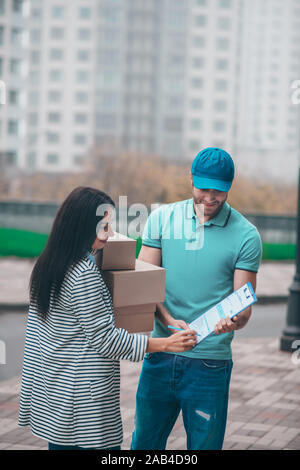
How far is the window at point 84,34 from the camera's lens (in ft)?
362

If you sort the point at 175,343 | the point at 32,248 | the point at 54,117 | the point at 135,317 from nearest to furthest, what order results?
the point at 175,343 → the point at 135,317 → the point at 32,248 → the point at 54,117

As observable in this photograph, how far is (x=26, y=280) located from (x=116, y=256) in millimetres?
13144

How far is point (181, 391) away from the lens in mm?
3189

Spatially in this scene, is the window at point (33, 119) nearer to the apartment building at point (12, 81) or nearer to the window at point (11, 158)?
the apartment building at point (12, 81)

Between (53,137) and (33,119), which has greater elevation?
(33,119)

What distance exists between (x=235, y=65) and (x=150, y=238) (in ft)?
368

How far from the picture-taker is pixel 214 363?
3182 millimetres

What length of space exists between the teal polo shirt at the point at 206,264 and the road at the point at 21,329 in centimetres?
449

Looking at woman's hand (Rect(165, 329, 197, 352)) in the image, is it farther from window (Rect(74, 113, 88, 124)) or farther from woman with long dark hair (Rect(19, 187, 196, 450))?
window (Rect(74, 113, 88, 124))

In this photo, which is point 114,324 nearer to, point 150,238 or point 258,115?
point 150,238

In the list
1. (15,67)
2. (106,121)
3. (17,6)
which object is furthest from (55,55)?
(15,67)

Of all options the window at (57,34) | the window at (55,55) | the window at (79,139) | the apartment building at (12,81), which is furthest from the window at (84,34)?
the window at (79,139)

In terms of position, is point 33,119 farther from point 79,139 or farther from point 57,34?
point 57,34

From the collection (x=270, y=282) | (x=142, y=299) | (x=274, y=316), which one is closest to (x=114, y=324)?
(x=142, y=299)
